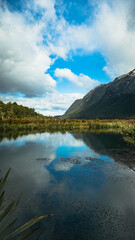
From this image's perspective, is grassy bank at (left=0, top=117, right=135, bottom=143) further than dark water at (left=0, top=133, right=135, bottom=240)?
Yes

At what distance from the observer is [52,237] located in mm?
5105

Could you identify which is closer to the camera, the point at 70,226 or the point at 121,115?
the point at 70,226

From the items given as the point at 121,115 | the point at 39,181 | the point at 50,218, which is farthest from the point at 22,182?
the point at 121,115

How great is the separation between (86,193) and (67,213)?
1968 mm

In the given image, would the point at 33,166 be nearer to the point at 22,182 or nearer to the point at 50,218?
the point at 22,182

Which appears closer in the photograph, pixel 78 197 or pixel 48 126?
pixel 78 197

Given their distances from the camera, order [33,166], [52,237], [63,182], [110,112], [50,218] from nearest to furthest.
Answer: [52,237] < [50,218] < [63,182] < [33,166] < [110,112]

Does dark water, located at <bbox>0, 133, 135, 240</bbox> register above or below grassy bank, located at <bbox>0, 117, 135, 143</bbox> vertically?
below

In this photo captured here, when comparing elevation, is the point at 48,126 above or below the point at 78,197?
above

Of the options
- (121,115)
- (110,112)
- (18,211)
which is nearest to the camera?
(18,211)

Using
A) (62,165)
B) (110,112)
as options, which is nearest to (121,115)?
(110,112)

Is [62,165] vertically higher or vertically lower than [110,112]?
lower

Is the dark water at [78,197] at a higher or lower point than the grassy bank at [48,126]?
lower

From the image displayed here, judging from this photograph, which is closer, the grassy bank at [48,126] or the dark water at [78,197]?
the dark water at [78,197]
